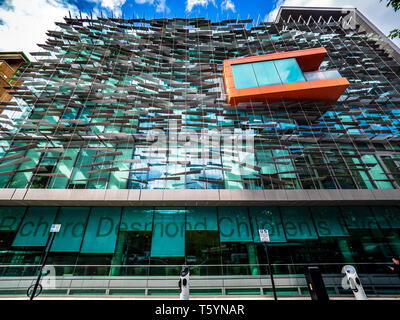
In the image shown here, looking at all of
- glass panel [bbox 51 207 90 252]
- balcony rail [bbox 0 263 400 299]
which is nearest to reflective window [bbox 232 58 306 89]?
balcony rail [bbox 0 263 400 299]

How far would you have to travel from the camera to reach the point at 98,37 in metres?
18.9

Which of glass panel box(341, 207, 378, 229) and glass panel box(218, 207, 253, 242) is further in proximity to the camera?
glass panel box(341, 207, 378, 229)

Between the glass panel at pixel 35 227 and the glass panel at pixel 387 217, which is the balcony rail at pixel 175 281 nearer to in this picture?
the glass panel at pixel 35 227

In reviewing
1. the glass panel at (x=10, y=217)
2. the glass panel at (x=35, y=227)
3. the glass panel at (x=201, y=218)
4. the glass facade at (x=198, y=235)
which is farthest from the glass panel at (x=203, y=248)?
the glass panel at (x=10, y=217)

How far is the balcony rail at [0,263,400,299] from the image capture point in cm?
789

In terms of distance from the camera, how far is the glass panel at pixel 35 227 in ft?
35.3

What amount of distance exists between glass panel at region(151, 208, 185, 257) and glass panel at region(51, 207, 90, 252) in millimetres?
4329

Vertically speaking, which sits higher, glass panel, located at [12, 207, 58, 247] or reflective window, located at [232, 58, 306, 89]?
reflective window, located at [232, 58, 306, 89]

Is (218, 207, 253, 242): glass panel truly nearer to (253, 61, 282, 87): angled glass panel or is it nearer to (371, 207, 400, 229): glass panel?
(371, 207, 400, 229): glass panel

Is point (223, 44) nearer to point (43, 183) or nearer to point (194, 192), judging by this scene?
point (194, 192)

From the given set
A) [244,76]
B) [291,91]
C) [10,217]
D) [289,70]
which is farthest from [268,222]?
[10,217]

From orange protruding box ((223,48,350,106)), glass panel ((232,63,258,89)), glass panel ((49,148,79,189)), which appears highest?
glass panel ((232,63,258,89))

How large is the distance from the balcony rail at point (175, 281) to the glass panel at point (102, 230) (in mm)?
2204
